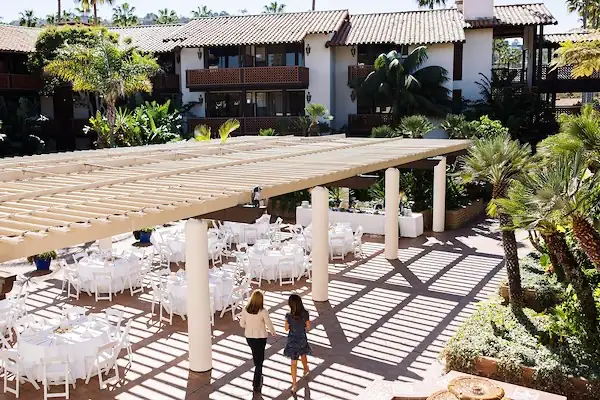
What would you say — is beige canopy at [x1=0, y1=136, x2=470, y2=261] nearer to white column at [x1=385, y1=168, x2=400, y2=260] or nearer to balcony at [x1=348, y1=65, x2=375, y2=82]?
white column at [x1=385, y1=168, x2=400, y2=260]

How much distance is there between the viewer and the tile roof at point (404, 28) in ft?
106

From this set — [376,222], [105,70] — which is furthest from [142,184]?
[105,70]

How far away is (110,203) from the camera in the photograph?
7332 millimetres

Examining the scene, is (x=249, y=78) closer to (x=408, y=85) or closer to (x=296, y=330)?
(x=408, y=85)

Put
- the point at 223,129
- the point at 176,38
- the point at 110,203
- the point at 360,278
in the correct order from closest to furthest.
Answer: the point at 110,203, the point at 360,278, the point at 223,129, the point at 176,38

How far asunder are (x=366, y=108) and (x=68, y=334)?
2679 centimetres

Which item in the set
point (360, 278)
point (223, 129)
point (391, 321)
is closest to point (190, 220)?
point (391, 321)

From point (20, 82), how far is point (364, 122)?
1918 cm

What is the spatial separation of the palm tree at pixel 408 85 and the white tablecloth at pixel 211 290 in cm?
2059

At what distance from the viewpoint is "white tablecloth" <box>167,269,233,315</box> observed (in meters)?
11.3

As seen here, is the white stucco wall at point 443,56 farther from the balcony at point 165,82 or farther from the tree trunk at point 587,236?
the tree trunk at point 587,236

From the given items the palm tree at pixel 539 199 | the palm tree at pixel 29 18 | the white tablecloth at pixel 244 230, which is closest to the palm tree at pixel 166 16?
the palm tree at pixel 29 18

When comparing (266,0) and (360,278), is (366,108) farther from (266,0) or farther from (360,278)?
(266,0)

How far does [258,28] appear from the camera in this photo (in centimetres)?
3597
